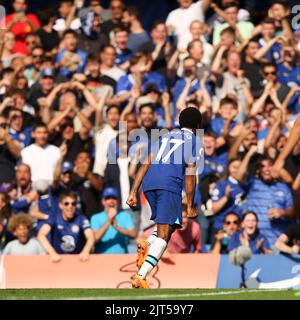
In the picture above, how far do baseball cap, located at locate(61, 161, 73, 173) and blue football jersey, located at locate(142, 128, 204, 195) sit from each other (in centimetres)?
495

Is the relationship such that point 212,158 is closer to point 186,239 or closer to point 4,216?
point 186,239

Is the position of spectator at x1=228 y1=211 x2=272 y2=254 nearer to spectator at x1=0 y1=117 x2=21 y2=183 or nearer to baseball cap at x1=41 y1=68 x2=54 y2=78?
spectator at x1=0 y1=117 x2=21 y2=183

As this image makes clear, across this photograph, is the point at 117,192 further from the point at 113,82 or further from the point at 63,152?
the point at 113,82

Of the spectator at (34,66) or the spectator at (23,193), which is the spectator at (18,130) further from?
the spectator at (34,66)

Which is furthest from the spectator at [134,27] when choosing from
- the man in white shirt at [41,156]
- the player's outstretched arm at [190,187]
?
the player's outstretched arm at [190,187]

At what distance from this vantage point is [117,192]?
16.2m

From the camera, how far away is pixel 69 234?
15.4 meters

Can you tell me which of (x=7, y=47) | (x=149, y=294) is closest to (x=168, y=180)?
(x=149, y=294)

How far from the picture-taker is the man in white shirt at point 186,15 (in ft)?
62.2

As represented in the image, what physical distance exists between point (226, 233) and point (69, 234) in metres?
2.03

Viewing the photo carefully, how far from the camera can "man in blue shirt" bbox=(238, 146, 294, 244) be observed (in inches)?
619

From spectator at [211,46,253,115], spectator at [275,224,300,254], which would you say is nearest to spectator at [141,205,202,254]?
spectator at [275,224,300,254]
